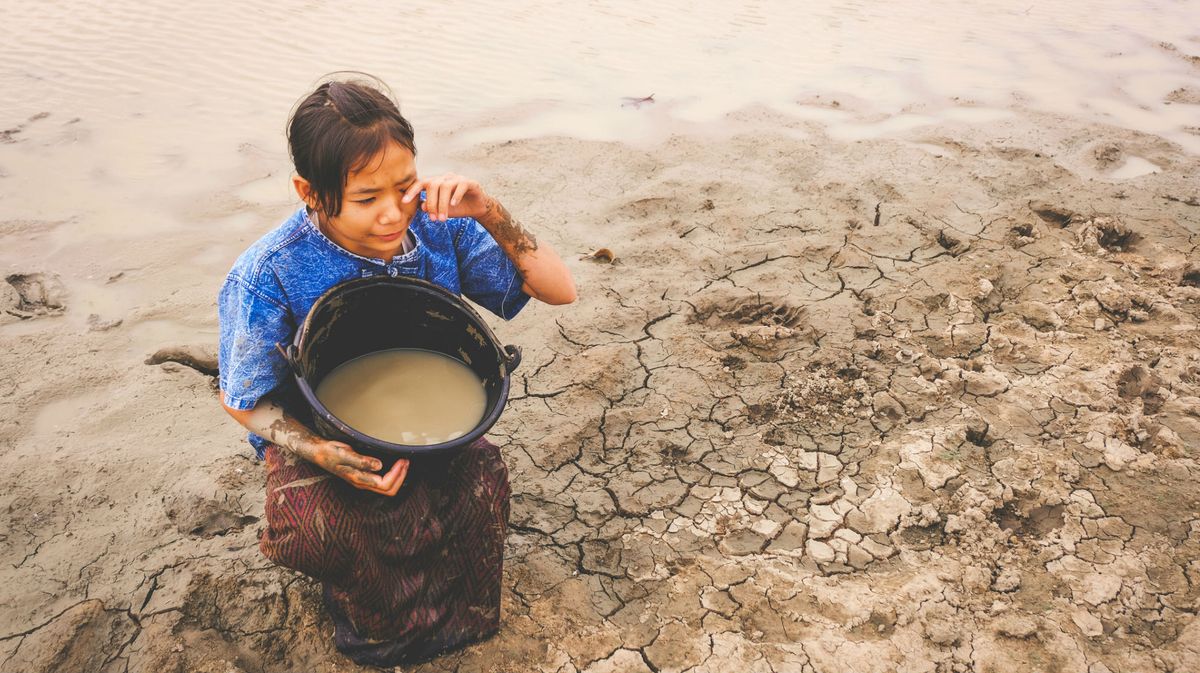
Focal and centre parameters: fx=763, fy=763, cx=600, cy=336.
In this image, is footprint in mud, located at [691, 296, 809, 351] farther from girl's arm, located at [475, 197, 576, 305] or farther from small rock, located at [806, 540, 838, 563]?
girl's arm, located at [475, 197, 576, 305]

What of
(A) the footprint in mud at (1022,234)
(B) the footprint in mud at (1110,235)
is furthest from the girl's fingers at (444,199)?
(B) the footprint in mud at (1110,235)

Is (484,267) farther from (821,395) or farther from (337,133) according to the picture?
(821,395)

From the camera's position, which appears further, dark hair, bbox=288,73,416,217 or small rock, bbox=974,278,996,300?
small rock, bbox=974,278,996,300

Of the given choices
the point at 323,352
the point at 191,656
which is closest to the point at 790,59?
the point at 323,352

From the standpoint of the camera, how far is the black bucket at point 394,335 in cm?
155

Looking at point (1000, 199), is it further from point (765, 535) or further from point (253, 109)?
point (253, 109)

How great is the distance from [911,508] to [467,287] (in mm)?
1480

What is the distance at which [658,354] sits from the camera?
9.72 ft

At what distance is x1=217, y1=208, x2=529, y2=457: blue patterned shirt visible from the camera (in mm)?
1626

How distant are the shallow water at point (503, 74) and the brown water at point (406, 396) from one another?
7.87 feet

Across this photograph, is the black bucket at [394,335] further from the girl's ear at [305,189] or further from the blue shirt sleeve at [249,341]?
the girl's ear at [305,189]

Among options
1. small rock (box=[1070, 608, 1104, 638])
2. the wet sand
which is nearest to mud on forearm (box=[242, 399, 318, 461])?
the wet sand

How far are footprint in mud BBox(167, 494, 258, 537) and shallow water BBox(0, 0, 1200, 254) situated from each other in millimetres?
1884

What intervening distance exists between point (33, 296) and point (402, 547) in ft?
8.15
